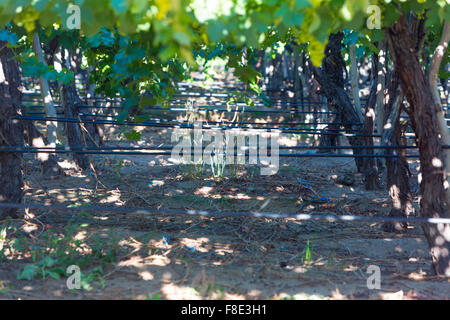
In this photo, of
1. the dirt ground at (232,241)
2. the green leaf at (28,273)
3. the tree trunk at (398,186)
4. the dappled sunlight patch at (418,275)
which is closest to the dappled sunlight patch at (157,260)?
the dirt ground at (232,241)

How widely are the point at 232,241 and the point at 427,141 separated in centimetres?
214

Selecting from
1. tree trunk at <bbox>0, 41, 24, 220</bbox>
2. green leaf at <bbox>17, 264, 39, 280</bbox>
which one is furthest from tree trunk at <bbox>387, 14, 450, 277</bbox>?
tree trunk at <bbox>0, 41, 24, 220</bbox>

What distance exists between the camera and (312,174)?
28.2 feet

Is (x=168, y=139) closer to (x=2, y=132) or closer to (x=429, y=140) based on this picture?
(x=2, y=132)

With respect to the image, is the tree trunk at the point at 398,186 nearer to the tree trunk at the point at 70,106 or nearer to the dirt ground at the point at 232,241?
the dirt ground at the point at 232,241

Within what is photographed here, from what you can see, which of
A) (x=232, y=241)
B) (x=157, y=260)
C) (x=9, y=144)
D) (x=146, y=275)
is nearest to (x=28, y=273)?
(x=146, y=275)

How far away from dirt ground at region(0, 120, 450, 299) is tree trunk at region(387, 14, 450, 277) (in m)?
0.29

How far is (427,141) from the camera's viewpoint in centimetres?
367

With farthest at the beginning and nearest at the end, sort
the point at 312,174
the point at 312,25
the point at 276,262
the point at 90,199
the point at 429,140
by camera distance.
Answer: the point at 312,174, the point at 90,199, the point at 276,262, the point at 429,140, the point at 312,25

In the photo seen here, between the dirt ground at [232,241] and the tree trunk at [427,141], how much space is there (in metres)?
0.29

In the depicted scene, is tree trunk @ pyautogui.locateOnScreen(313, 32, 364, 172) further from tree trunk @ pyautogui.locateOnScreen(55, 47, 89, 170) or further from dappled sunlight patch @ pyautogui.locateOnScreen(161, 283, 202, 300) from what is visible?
dappled sunlight patch @ pyautogui.locateOnScreen(161, 283, 202, 300)

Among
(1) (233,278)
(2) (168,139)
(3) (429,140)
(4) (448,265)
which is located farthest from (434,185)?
(2) (168,139)

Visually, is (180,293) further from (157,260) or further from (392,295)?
(392,295)
